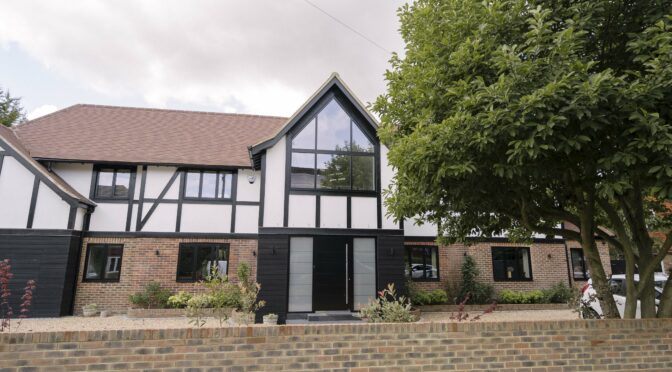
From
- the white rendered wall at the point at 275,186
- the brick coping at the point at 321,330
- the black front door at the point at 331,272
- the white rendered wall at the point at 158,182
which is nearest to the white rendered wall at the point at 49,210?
the white rendered wall at the point at 158,182

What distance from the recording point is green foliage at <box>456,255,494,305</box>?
530 inches

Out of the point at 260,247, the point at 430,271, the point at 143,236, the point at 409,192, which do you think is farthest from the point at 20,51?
the point at 430,271

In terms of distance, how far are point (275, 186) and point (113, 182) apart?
6.51 meters

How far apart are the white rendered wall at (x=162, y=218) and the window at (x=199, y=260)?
915 mm

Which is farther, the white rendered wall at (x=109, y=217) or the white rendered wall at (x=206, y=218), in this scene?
the white rendered wall at (x=206, y=218)

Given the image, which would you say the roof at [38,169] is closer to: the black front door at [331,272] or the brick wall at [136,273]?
the brick wall at [136,273]

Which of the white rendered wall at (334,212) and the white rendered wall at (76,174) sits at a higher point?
the white rendered wall at (76,174)

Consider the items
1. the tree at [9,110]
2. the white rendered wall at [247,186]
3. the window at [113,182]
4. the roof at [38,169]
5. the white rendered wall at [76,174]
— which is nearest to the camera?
the roof at [38,169]

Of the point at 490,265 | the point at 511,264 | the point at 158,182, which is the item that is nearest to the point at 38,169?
the point at 158,182

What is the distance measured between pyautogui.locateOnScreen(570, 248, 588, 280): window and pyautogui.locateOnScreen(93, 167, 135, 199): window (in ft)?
60.5

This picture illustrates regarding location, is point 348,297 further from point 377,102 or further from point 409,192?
point 377,102

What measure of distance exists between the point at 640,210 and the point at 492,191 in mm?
2355

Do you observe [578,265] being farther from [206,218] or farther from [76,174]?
[76,174]

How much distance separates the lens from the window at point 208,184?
13477mm
